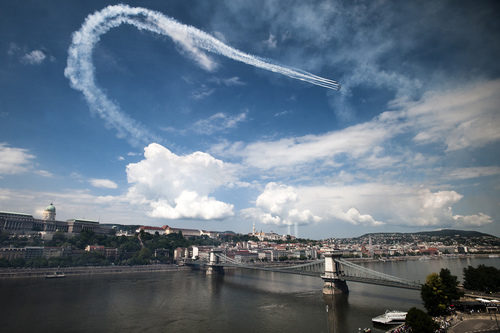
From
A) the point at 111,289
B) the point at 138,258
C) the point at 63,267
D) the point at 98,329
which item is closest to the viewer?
the point at 98,329

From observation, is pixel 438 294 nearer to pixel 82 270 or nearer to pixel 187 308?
pixel 187 308

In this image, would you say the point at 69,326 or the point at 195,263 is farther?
the point at 195,263

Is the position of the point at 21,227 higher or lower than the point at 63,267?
higher

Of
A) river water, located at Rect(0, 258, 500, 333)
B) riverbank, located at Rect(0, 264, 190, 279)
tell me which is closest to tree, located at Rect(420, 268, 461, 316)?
river water, located at Rect(0, 258, 500, 333)

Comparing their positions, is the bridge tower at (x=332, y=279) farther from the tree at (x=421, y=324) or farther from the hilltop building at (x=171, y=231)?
the hilltop building at (x=171, y=231)

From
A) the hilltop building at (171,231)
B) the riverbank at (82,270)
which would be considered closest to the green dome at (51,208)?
the hilltop building at (171,231)

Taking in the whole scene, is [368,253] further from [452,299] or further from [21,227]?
[21,227]

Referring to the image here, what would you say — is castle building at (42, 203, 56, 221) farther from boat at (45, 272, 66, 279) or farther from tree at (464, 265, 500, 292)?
tree at (464, 265, 500, 292)

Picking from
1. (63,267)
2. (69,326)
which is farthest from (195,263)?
(69,326)
